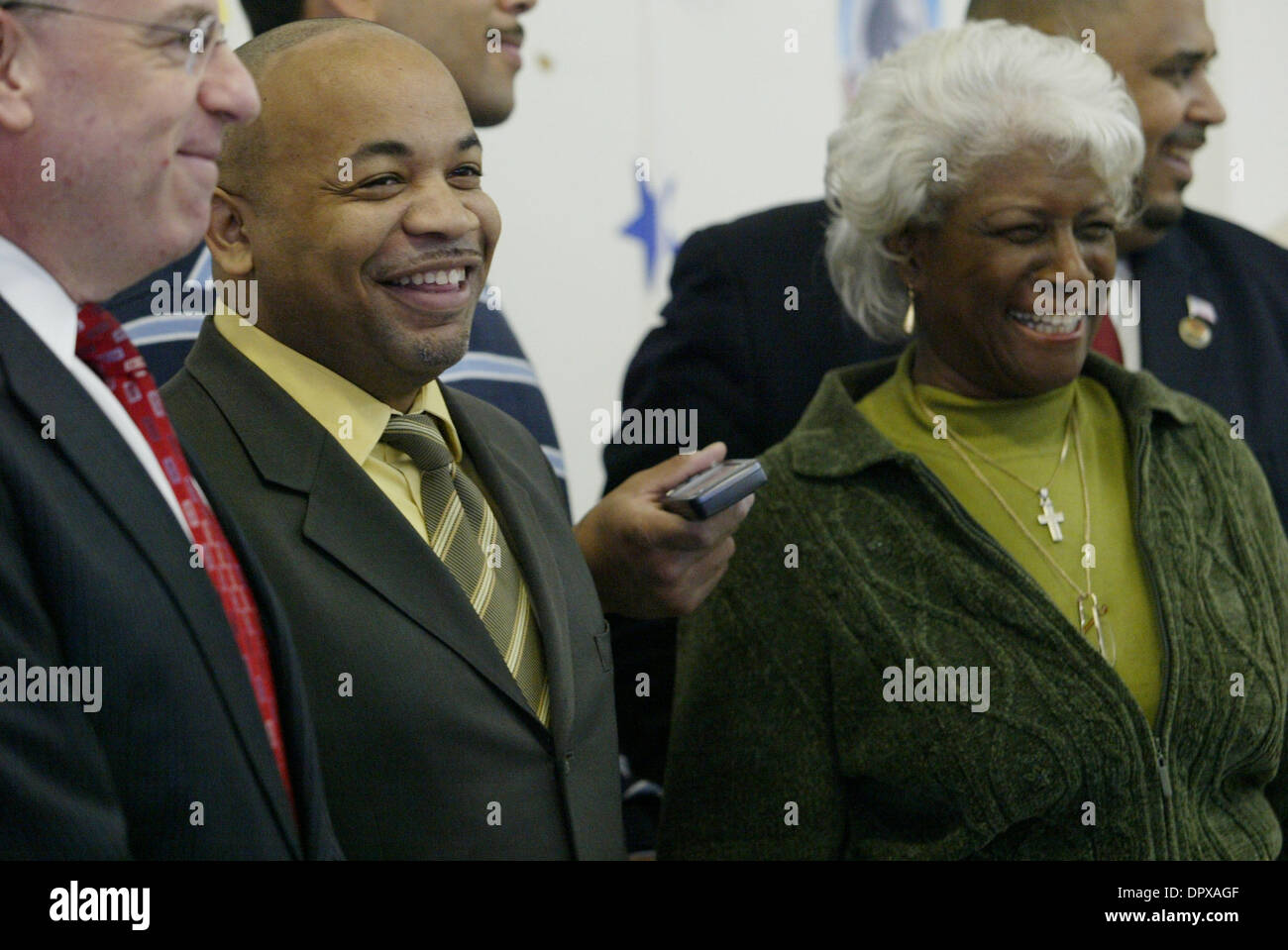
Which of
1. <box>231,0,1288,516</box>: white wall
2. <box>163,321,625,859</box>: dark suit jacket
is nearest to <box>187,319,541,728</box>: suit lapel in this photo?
<box>163,321,625,859</box>: dark suit jacket

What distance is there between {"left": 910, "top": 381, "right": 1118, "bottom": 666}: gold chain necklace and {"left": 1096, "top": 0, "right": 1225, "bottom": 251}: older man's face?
55 centimetres

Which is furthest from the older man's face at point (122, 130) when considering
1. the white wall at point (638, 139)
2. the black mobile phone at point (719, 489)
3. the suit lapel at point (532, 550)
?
the white wall at point (638, 139)

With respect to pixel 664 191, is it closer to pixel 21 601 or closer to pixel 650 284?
pixel 650 284

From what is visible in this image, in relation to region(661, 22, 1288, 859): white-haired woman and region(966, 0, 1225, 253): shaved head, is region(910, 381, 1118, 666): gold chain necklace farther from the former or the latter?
region(966, 0, 1225, 253): shaved head

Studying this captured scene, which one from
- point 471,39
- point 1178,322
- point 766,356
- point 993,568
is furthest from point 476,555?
point 1178,322

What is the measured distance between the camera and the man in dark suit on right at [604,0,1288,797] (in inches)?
87.7

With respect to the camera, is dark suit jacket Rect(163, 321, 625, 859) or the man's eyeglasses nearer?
the man's eyeglasses

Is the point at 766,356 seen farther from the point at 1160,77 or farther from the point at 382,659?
the point at 382,659

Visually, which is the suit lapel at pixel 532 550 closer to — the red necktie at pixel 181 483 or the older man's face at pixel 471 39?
the red necktie at pixel 181 483

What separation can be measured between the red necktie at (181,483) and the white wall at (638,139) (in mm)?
1224

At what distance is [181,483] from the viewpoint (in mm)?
1255

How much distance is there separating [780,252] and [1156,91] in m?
0.63
